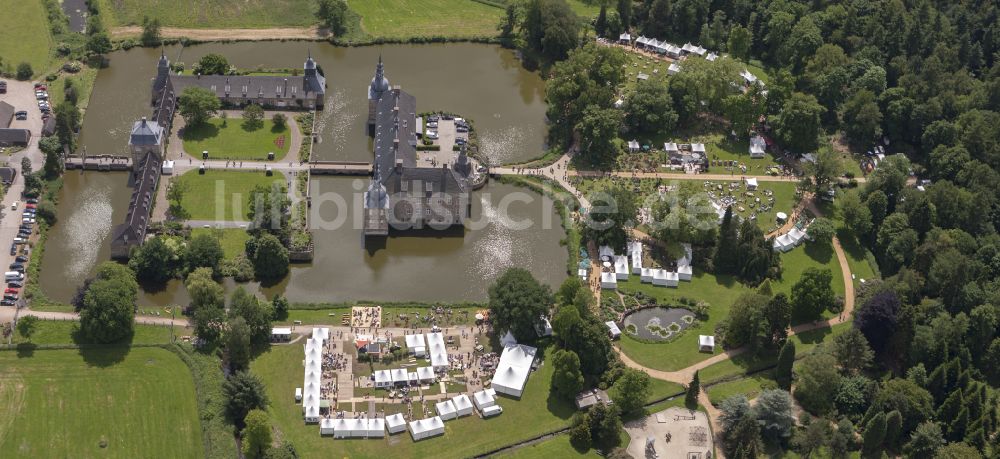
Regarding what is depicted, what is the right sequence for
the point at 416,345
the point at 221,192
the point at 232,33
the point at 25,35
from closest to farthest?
the point at 416,345 → the point at 221,192 → the point at 25,35 → the point at 232,33

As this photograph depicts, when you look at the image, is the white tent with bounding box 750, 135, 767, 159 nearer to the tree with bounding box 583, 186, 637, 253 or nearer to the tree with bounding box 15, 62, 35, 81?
the tree with bounding box 583, 186, 637, 253

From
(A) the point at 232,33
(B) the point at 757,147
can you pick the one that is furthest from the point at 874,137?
(A) the point at 232,33

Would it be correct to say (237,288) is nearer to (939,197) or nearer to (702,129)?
(702,129)

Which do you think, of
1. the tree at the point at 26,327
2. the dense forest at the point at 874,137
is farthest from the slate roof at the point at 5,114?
the dense forest at the point at 874,137

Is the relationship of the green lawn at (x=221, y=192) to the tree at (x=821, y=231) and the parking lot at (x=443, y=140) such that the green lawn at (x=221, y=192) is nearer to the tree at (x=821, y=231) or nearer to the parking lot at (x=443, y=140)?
the parking lot at (x=443, y=140)

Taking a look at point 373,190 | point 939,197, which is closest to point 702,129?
point 939,197

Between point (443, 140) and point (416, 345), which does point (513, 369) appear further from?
point (443, 140)

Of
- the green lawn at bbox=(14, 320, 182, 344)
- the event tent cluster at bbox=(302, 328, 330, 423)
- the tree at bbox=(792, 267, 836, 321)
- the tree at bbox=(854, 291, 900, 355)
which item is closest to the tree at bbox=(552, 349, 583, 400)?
the event tent cluster at bbox=(302, 328, 330, 423)

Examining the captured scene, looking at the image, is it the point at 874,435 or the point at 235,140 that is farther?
the point at 235,140
